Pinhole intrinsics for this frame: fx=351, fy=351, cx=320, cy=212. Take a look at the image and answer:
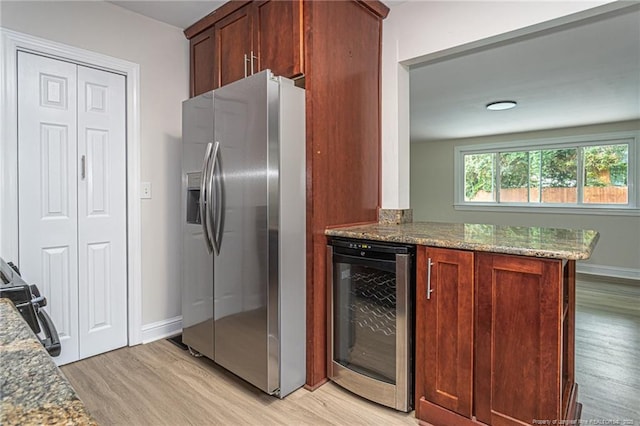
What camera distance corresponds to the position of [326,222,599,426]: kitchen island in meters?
1.39

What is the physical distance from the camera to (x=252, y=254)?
1.96 metres

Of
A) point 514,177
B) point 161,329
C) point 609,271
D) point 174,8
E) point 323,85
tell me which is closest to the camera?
point 323,85

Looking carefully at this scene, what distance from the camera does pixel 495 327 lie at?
59.8 inches

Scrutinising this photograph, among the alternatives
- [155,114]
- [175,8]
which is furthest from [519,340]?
[175,8]

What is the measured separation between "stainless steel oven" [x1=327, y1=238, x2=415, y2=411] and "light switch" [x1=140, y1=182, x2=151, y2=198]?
1506mm

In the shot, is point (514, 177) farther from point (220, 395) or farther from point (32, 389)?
point (32, 389)

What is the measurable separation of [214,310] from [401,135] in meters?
1.71

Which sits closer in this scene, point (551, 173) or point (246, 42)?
point (246, 42)

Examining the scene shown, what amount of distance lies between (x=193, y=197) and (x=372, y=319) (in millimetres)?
1403

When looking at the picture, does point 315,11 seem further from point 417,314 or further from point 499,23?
point 417,314

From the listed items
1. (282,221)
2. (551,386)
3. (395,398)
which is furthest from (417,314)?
(282,221)

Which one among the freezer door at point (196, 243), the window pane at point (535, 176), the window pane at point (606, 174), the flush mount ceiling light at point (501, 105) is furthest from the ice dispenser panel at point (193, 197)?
the window pane at point (606, 174)

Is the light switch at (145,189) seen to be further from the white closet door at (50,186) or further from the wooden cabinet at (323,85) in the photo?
the wooden cabinet at (323,85)

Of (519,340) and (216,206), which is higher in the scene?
(216,206)
